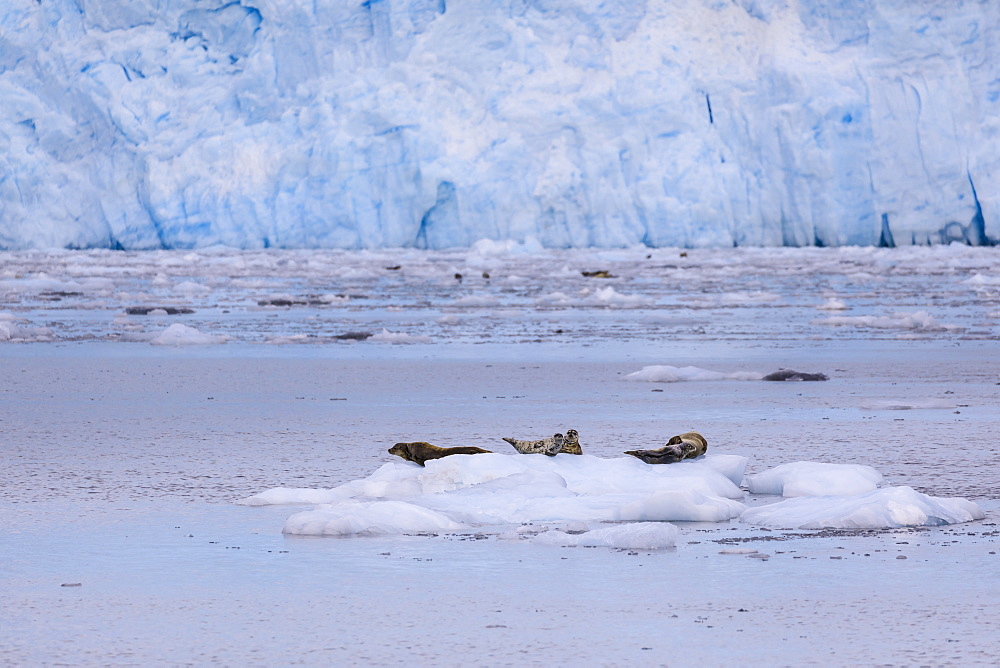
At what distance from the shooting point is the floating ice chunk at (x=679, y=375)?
5801mm

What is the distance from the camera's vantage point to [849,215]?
1019 inches

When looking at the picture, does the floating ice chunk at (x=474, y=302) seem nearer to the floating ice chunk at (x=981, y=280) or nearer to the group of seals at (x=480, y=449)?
the floating ice chunk at (x=981, y=280)

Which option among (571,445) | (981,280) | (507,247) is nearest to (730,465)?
(571,445)

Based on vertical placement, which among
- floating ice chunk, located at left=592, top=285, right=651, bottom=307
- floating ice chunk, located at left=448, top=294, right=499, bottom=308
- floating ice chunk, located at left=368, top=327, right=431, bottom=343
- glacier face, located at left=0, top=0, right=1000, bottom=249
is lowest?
floating ice chunk, located at left=592, top=285, right=651, bottom=307

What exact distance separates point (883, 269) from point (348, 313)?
11.0 meters

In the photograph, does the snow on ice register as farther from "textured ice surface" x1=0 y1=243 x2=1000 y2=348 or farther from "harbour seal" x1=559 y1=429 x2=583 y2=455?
"textured ice surface" x1=0 y1=243 x2=1000 y2=348

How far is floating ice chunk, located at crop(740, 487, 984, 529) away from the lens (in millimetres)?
2707

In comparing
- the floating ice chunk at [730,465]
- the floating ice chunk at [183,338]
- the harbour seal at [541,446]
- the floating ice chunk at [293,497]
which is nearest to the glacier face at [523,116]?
the floating ice chunk at [183,338]

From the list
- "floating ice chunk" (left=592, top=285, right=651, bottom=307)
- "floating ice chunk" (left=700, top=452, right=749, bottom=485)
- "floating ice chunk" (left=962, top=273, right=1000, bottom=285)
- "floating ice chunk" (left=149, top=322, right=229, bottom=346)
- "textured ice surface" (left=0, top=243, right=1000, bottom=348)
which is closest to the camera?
"floating ice chunk" (left=700, top=452, right=749, bottom=485)

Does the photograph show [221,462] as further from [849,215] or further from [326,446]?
[849,215]

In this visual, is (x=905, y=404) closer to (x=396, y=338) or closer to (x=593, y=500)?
(x=593, y=500)

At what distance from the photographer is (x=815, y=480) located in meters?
3.12

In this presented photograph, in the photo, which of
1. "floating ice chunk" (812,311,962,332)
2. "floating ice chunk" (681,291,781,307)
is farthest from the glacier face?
"floating ice chunk" (812,311,962,332)

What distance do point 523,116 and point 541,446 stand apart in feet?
73.6
